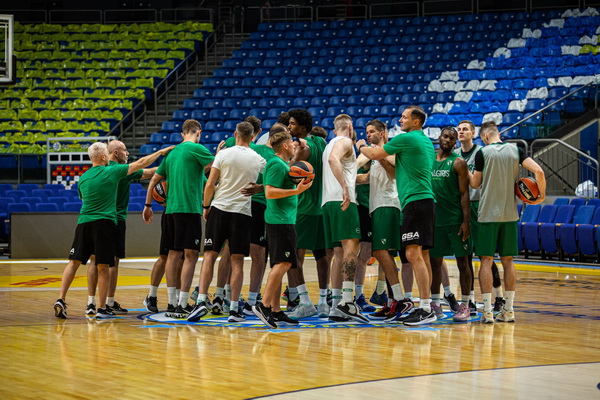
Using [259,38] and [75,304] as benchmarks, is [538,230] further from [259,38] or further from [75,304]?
[259,38]

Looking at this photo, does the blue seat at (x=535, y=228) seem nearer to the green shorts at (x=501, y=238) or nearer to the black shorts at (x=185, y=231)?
the green shorts at (x=501, y=238)

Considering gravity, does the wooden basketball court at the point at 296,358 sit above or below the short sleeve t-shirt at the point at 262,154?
below

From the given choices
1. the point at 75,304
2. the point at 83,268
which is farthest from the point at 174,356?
the point at 83,268

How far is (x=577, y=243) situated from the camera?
15.1 metres

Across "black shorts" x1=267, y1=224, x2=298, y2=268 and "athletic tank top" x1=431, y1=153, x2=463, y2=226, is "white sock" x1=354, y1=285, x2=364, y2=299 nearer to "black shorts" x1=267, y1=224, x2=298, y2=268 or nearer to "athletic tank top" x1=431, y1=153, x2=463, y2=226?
"athletic tank top" x1=431, y1=153, x2=463, y2=226

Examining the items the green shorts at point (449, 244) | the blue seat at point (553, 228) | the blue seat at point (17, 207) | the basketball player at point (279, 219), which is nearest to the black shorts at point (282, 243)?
the basketball player at point (279, 219)

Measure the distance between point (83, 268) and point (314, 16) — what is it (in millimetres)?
16120

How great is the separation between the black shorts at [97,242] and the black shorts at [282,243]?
172 cm

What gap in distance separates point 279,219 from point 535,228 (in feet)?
29.2

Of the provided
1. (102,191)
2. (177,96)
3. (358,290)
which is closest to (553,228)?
(358,290)

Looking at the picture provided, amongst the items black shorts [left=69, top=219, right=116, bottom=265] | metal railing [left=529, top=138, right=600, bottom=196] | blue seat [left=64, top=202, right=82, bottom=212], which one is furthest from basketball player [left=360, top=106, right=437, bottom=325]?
blue seat [left=64, top=202, right=82, bottom=212]

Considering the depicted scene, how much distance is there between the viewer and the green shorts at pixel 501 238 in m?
8.54

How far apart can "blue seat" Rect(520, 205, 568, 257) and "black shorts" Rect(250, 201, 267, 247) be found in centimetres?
809

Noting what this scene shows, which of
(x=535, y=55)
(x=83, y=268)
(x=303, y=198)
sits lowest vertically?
(x=83, y=268)
